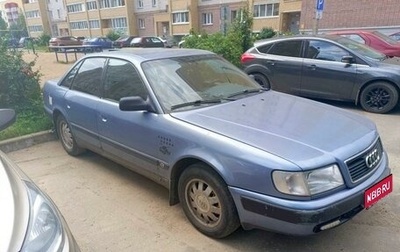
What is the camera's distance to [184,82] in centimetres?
323

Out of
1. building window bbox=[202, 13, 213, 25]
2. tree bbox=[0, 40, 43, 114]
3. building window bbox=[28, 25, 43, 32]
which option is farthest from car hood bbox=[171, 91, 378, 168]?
building window bbox=[28, 25, 43, 32]

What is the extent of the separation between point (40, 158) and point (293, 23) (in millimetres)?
31003

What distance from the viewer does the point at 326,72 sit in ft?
21.6

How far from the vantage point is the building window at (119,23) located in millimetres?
48500

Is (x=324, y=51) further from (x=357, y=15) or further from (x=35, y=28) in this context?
(x=35, y=28)

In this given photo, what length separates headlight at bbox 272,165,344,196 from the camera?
7.15 ft

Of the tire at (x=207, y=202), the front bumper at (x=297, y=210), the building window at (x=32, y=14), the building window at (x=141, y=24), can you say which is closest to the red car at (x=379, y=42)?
the front bumper at (x=297, y=210)

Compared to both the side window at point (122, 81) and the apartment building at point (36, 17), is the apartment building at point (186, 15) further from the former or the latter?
the side window at point (122, 81)

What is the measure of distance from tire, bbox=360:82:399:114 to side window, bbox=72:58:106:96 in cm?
502

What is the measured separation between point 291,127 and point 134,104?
4.56 ft

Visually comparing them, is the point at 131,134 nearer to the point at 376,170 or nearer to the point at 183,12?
the point at 376,170

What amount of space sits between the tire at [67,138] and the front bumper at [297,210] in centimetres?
291

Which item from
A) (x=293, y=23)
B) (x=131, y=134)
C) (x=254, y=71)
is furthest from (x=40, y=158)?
(x=293, y=23)

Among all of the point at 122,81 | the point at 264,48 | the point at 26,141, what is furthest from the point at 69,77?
the point at 264,48
